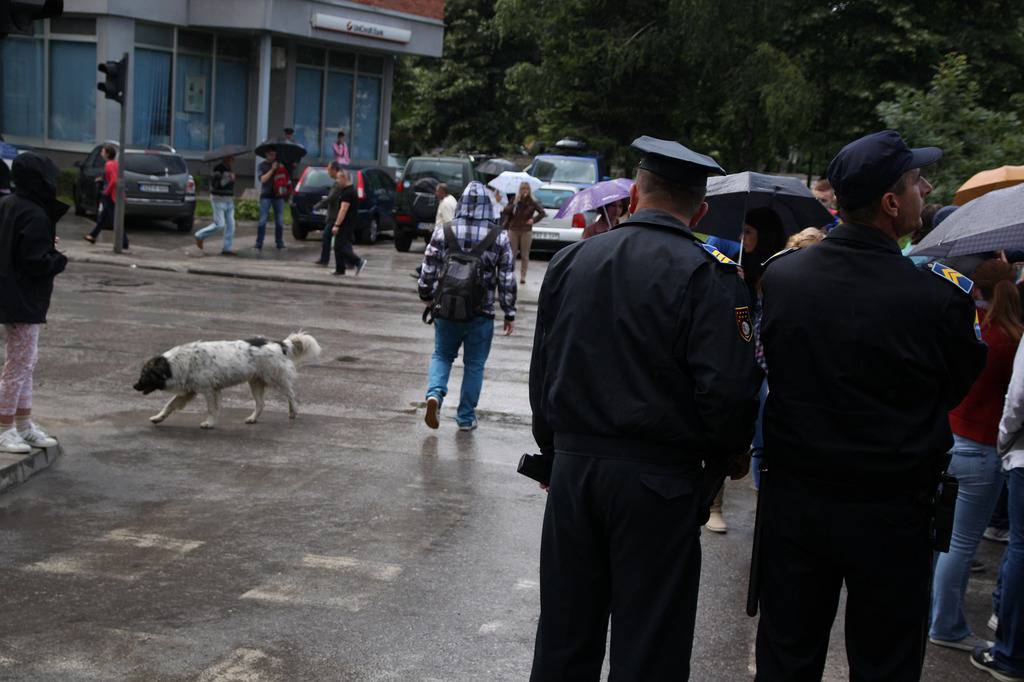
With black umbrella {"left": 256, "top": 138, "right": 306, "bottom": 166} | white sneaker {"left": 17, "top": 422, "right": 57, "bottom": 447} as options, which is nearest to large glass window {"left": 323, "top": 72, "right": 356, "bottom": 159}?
black umbrella {"left": 256, "top": 138, "right": 306, "bottom": 166}

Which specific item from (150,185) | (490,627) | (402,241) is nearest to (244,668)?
(490,627)

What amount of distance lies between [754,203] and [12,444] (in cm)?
517

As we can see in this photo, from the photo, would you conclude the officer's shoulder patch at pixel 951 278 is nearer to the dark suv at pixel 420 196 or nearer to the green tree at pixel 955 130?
the green tree at pixel 955 130

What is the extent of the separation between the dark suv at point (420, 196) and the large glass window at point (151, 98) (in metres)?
9.29

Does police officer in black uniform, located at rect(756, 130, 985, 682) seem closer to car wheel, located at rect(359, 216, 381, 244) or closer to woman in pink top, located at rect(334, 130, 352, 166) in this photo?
car wheel, located at rect(359, 216, 381, 244)

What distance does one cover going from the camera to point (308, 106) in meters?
34.7

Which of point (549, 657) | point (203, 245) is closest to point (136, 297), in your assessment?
point (203, 245)

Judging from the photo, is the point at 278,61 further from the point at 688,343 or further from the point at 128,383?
the point at 688,343

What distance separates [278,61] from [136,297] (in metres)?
18.7

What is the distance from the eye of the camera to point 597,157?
27734 millimetres

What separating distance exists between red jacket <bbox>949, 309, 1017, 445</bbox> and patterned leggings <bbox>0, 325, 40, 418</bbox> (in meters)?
5.64

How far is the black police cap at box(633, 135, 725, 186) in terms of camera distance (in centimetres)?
364

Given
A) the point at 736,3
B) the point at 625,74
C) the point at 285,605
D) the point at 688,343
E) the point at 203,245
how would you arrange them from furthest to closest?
the point at 625,74, the point at 736,3, the point at 203,245, the point at 285,605, the point at 688,343

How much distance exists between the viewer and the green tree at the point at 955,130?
11.4 m
